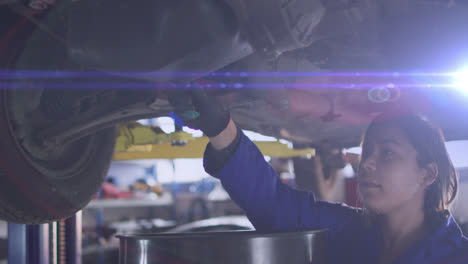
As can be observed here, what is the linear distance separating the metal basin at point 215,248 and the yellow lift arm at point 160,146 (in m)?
0.79

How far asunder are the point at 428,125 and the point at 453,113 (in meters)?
0.38

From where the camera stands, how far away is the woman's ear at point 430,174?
1.21 m

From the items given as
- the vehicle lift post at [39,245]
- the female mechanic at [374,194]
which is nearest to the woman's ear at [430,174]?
the female mechanic at [374,194]

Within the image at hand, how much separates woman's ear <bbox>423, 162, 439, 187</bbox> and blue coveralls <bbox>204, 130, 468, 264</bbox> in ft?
0.33

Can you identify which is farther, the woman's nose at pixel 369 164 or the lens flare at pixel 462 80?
the lens flare at pixel 462 80

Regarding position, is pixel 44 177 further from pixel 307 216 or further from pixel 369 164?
pixel 369 164

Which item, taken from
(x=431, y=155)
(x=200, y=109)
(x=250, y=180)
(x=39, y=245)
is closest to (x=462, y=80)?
(x=431, y=155)

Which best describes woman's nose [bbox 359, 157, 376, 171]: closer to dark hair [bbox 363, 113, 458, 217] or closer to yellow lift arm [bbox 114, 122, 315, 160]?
dark hair [bbox 363, 113, 458, 217]

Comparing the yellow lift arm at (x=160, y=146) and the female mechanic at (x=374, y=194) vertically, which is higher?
the yellow lift arm at (x=160, y=146)

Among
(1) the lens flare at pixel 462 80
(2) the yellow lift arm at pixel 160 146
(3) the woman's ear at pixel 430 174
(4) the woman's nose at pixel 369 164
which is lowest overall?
(3) the woman's ear at pixel 430 174

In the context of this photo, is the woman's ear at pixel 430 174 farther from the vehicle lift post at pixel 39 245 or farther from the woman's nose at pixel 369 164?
the vehicle lift post at pixel 39 245

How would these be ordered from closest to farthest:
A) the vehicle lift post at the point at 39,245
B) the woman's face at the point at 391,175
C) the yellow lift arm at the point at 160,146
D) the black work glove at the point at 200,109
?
1. the black work glove at the point at 200,109
2. the woman's face at the point at 391,175
3. the vehicle lift post at the point at 39,245
4. the yellow lift arm at the point at 160,146

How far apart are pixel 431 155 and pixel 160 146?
1.26 m

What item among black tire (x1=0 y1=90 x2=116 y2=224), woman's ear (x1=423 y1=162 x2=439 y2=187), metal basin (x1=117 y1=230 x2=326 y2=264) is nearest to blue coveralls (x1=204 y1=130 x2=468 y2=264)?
woman's ear (x1=423 y1=162 x2=439 y2=187)
